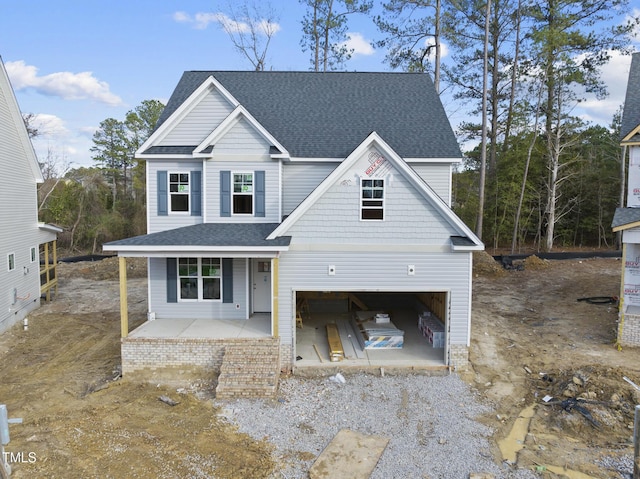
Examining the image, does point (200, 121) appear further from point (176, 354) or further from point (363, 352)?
point (363, 352)

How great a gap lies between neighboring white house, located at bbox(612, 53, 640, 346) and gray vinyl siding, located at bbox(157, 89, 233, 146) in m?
13.0

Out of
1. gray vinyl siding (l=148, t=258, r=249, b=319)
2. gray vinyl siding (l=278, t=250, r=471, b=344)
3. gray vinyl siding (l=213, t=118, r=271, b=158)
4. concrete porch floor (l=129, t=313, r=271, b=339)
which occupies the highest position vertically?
gray vinyl siding (l=213, t=118, r=271, b=158)

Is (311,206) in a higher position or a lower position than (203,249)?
higher

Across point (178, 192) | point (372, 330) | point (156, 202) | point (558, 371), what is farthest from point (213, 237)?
point (558, 371)

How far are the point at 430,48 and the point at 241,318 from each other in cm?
2371

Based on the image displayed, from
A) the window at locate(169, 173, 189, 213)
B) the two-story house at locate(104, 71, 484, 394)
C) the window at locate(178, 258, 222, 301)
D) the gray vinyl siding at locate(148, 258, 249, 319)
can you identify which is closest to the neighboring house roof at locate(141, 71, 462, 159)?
the two-story house at locate(104, 71, 484, 394)

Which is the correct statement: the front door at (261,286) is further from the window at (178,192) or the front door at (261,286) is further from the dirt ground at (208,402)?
the dirt ground at (208,402)

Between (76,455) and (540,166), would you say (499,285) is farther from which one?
(76,455)

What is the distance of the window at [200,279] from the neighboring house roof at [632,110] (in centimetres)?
1483

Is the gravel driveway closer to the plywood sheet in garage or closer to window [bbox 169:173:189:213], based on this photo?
the plywood sheet in garage

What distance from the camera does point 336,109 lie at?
1675cm

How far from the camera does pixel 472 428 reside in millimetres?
9281

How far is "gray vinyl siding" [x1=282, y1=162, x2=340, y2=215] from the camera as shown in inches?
578

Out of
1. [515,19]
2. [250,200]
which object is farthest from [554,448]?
[515,19]
